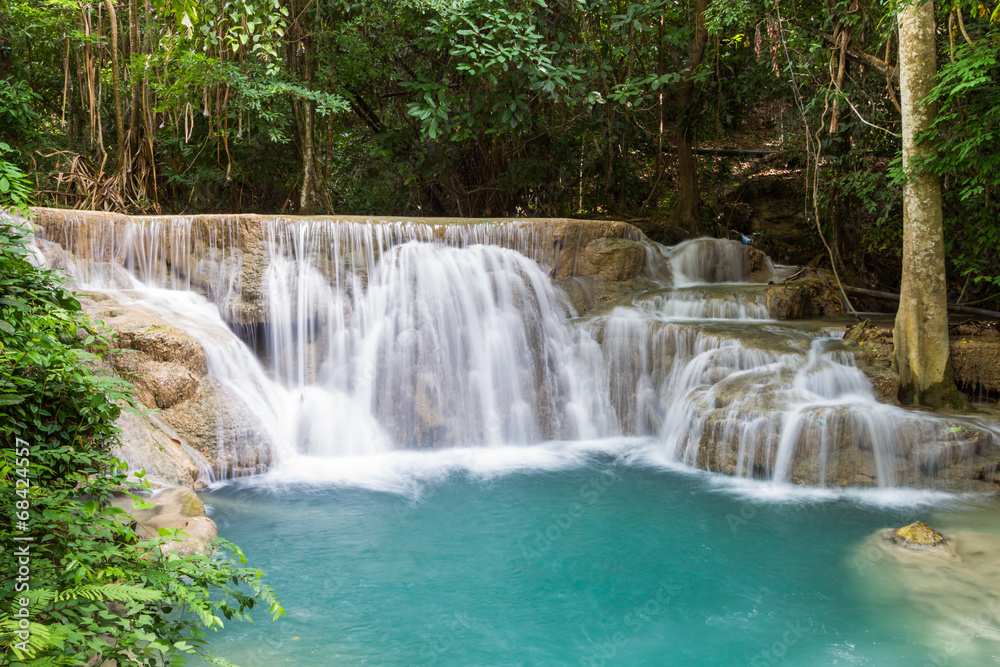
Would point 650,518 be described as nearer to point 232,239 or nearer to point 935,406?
point 935,406

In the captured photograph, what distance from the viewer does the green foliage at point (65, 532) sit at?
238 cm

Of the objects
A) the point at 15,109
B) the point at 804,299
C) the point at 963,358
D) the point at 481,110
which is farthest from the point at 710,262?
the point at 15,109

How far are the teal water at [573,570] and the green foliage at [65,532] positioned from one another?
123 centimetres

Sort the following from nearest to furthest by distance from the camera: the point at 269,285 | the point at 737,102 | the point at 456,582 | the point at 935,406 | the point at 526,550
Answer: the point at 456,582 → the point at 526,550 → the point at 935,406 → the point at 269,285 → the point at 737,102

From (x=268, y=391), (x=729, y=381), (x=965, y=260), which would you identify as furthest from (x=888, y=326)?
(x=268, y=391)

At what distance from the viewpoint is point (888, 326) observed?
27.2ft

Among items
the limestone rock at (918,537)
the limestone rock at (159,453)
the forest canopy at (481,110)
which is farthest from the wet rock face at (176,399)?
the limestone rock at (918,537)

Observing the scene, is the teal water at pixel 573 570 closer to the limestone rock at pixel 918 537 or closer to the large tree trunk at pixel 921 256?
the limestone rock at pixel 918 537

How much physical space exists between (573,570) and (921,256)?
202 inches

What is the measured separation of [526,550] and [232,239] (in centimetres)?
533

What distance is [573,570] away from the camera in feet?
16.5

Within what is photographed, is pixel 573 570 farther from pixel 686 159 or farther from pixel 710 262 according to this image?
pixel 686 159

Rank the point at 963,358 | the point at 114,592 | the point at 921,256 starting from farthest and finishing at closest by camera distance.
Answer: the point at 963,358, the point at 921,256, the point at 114,592

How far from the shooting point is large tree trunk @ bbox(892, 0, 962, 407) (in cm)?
693
